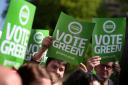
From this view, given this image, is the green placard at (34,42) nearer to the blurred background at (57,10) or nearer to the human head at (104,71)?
the human head at (104,71)

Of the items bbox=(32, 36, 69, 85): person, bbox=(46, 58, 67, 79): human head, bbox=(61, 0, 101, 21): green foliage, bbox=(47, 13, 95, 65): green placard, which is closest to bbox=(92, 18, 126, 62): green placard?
bbox=(47, 13, 95, 65): green placard

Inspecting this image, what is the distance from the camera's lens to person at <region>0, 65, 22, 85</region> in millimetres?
2842

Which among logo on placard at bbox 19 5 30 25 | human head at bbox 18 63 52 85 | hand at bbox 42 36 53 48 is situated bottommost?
human head at bbox 18 63 52 85

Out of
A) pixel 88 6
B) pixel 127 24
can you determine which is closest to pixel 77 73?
pixel 127 24

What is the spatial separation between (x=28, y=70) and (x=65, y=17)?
3295 millimetres

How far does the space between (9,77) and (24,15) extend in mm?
2800

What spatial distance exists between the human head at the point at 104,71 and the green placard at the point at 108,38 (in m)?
0.18

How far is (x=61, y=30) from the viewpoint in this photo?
6.27 meters

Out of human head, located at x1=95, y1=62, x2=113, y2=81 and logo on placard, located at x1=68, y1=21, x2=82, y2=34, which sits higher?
logo on placard, located at x1=68, y1=21, x2=82, y2=34

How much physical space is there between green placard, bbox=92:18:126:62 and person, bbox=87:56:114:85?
0.18 metres

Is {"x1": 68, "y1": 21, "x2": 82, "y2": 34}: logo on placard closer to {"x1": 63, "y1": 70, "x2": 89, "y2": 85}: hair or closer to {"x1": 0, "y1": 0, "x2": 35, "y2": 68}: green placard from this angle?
{"x1": 0, "y1": 0, "x2": 35, "y2": 68}: green placard

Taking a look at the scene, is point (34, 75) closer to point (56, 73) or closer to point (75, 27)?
point (56, 73)

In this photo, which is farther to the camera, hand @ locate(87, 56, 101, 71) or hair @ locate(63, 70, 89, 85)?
hand @ locate(87, 56, 101, 71)

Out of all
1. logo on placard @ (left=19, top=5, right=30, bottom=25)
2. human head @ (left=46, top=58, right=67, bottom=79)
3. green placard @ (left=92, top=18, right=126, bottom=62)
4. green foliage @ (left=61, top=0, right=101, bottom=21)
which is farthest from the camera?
green foliage @ (left=61, top=0, right=101, bottom=21)
